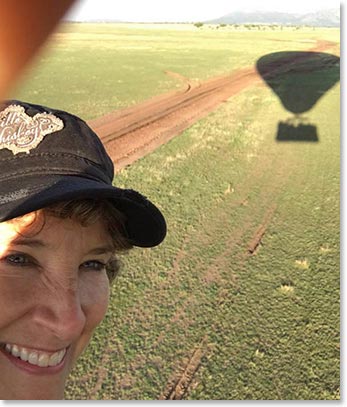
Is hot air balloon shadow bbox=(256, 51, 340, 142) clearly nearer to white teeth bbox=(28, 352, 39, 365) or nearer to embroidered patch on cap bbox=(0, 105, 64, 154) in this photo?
embroidered patch on cap bbox=(0, 105, 64, 154)

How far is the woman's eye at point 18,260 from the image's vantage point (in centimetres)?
123

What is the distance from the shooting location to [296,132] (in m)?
12.4

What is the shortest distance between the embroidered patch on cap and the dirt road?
7.34m

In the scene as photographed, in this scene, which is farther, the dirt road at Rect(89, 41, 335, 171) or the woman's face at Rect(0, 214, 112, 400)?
the dirt road at Rect(89, 41, 335, 171)

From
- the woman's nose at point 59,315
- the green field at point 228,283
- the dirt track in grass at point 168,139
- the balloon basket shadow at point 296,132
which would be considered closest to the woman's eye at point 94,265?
the woman's nose at point 59,315

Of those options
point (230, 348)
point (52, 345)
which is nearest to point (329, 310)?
point (230, 348)

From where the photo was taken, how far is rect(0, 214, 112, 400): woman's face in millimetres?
1222

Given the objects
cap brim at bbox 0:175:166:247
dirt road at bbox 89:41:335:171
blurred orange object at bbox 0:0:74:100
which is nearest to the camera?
blurred orange object at bbox 0:0:74:100

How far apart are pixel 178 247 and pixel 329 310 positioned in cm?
200

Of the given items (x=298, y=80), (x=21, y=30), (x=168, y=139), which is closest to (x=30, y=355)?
(x=21, y=30)

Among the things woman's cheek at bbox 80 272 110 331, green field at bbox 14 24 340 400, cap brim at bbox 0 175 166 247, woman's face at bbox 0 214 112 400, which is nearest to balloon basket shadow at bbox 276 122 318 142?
green field at bbox 14 24 340 400

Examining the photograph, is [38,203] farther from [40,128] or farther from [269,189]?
[269,189]

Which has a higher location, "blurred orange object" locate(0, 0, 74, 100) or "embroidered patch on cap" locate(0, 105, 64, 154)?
"blurred orange object" locate(0, 0, 74, 100)

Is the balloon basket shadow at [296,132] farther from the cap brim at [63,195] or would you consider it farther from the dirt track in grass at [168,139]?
the cap brim at [63,195]
